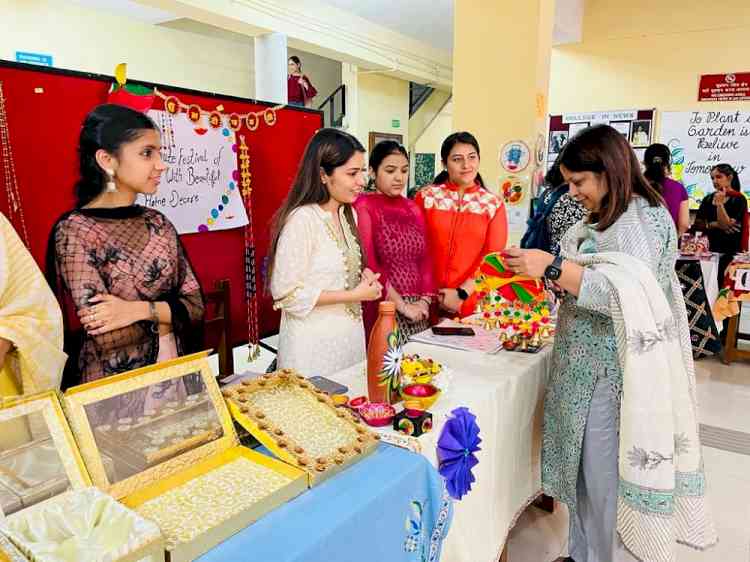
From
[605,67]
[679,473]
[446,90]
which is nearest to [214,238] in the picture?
[679,473]

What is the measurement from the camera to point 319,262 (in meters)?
1.82

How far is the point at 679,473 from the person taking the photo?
5.24ft

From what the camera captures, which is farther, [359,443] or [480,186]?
[480,186]

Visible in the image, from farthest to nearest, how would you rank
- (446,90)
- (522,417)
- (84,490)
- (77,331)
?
(446,90)
(522,417)
(77,331)
(84,490)

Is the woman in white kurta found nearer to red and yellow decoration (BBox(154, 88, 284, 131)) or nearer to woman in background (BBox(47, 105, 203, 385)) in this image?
woman in background (BBox(47, 105, 203, 385))

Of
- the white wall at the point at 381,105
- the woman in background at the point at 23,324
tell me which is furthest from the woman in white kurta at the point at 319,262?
the white wall at the point at 381,105

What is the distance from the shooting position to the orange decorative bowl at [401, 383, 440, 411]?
1.35 meters

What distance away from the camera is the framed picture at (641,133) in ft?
19.3

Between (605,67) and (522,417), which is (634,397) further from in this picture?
(605,67)

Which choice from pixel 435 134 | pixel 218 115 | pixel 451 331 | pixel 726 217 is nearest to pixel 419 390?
pixel 451 331

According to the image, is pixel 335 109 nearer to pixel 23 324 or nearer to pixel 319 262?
pixel 319 262

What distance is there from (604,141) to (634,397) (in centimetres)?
69

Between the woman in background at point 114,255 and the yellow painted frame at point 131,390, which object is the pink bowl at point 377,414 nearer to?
the yellow painted frame at point 131,390

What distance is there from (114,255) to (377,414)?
765mm
